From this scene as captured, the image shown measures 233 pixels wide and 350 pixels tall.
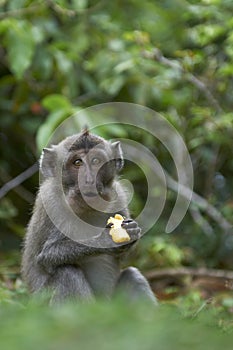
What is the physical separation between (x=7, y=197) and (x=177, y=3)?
3.55 meters

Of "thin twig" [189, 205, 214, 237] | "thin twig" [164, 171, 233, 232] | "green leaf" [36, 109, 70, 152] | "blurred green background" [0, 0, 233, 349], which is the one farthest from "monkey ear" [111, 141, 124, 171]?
"thin twig" [189, 205, 214, 237]

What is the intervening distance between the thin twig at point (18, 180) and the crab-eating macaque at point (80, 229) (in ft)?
12.4

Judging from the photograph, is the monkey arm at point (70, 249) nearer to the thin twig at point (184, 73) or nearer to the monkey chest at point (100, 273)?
the monkey chest at point (100, 273)

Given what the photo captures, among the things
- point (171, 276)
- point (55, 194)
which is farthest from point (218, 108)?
point (55, 194)

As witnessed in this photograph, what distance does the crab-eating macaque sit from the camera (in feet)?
19.9

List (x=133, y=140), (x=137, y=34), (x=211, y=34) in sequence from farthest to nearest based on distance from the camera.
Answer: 1. (x=133, y=140)
2. (x=137, y=34)
3. (x=211, y=34)

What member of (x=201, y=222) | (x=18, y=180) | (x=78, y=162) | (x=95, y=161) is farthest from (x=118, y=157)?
(x=18, y=180)

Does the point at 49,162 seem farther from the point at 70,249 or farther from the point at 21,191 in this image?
the point at 21,191

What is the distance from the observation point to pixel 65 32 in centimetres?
1089

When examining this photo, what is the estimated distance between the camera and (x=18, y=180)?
419 inches

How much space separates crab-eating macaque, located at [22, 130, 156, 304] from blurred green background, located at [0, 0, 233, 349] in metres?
2.18

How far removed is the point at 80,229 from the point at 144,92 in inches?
168

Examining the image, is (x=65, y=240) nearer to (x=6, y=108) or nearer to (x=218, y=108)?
(x=218, y=108)

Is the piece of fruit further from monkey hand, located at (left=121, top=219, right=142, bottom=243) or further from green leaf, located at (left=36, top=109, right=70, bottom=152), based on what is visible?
green leaf, located at (left=36, top=109, right=70, bottom=152)
